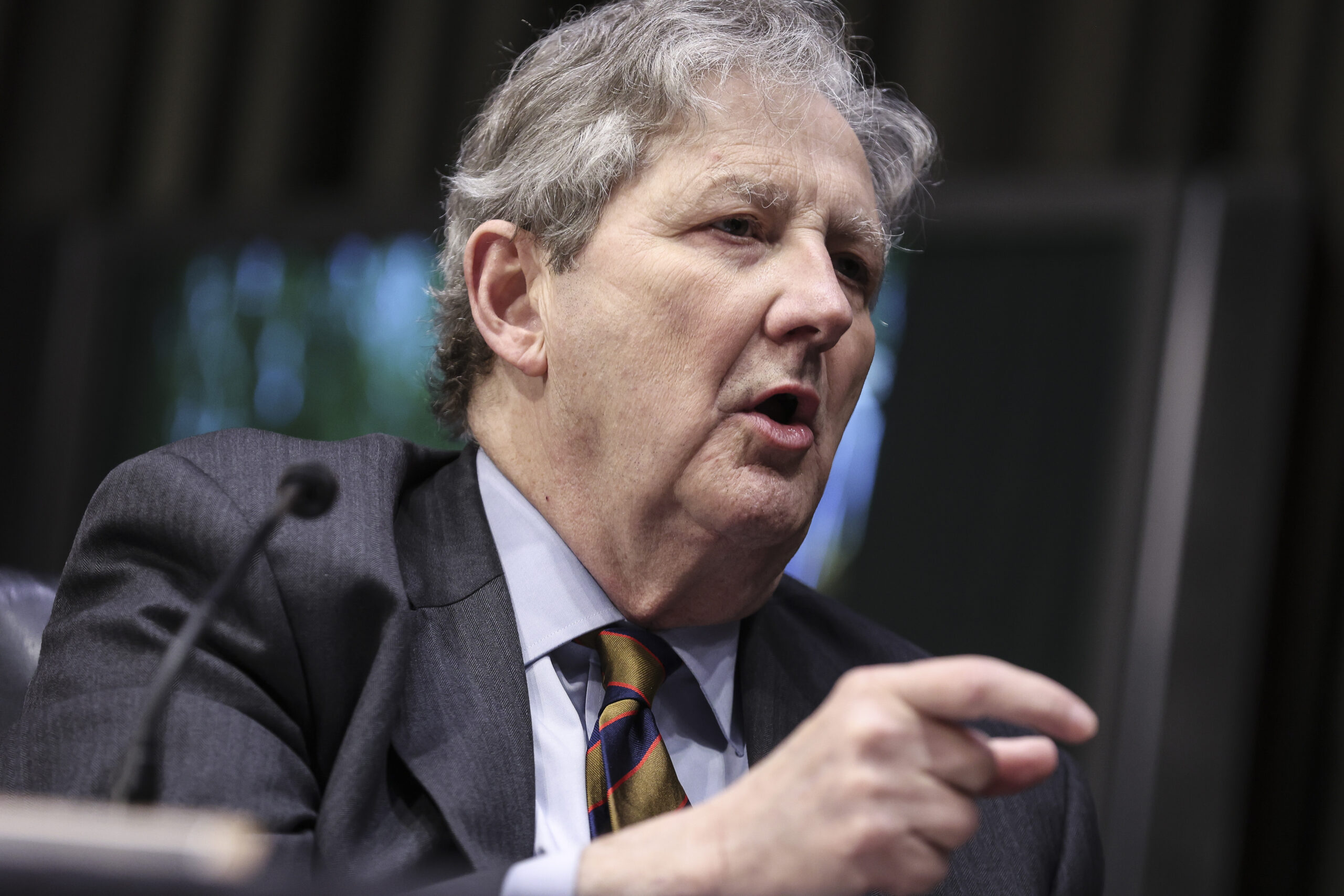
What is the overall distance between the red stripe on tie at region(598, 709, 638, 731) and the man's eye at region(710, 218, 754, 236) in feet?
1.62

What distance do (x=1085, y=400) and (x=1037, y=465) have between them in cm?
14

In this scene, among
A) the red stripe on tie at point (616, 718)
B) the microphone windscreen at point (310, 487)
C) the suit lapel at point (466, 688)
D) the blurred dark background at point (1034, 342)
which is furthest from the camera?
the blurred dark background at point (1034, 342)

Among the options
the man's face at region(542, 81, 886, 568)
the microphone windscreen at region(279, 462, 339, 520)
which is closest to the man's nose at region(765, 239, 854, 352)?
the man's face at region(542, 81, 886, 568)

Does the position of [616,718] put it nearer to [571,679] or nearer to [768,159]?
[571,679]

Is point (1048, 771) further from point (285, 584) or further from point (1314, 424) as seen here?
point (1314, 424)

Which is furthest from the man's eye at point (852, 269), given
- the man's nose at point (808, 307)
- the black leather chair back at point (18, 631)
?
the black leather chair back at point (18, 631)

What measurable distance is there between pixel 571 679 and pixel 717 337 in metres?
0.37

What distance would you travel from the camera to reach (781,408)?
141 cm

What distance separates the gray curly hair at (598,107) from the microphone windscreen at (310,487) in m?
0.50

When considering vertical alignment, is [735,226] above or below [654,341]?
above

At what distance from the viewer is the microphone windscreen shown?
3.24 ft

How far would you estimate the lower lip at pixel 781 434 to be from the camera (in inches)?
52.5

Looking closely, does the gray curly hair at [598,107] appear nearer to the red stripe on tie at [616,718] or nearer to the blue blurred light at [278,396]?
the red stripe on tie at [616,718]

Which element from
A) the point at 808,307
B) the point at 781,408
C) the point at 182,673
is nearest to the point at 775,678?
the point at 781,408
